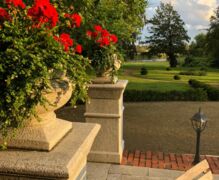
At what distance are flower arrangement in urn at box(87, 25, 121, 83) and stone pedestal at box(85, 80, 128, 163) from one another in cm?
19

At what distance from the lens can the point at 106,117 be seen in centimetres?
610

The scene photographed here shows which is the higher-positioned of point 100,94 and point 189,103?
point 100,94

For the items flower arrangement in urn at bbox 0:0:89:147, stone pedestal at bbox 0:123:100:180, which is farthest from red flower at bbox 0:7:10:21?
stone pedestal at bbox 0:123:100:180

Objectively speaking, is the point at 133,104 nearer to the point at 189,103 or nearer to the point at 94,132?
the point at 189,103

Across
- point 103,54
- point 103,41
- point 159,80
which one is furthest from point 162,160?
point 159,80

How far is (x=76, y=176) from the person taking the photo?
94.9 inches

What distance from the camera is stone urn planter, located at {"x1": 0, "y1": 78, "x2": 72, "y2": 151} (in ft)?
7.43

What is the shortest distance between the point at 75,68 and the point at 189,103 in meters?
14.2

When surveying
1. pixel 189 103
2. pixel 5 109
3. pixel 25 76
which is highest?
pixel 25 76

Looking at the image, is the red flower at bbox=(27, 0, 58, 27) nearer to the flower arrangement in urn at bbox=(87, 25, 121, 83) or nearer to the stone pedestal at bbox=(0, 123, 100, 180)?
the stone pedestal at bbox=(0, 123, 100, 180)

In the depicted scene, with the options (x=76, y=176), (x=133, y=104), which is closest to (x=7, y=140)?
(x=76, y=176)

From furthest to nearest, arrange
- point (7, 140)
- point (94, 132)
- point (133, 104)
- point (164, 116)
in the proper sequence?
point (133, 104) → point (164, 116) → point (94, 132) → point (7, 140)

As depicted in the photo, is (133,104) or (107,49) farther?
(133,104)

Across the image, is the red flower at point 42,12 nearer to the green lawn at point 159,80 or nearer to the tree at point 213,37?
the green lawn at point 159,80
